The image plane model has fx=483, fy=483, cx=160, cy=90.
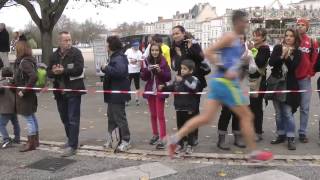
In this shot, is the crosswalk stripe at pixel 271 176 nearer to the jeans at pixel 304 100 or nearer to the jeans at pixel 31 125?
the jeans at pixel 304 100

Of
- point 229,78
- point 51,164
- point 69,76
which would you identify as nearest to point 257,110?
point 229,78

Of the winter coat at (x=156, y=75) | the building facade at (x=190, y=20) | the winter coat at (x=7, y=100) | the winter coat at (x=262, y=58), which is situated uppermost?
the building facade at (x=190, y=20)

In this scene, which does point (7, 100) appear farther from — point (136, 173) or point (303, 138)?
point (303, 138)

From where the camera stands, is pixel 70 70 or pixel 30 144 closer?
pixel 70 70

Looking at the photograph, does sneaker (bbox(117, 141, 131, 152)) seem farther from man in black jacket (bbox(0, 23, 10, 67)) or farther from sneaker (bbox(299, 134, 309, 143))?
man in black jacket (bbox(0, 23, 10, 67))

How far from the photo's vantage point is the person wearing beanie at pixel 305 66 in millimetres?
7910

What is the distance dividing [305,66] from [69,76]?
3836 millimetres

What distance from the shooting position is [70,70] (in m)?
7.50

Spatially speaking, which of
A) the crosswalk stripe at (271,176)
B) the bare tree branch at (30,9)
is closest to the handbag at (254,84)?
Result: the crosswalk stripe at (271,176)

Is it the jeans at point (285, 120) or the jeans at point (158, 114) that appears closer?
the jeans at point (285, 120)

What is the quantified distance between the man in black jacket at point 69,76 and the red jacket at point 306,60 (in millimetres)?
3555

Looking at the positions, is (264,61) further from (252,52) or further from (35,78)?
(35,78)

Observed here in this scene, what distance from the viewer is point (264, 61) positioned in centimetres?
803

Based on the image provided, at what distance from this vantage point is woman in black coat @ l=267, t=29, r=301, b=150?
304 inches
